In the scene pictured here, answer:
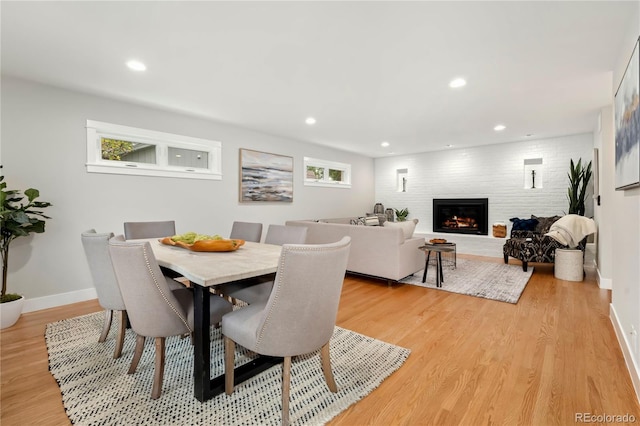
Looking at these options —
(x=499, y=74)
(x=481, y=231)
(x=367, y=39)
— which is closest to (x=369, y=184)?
(x=481, y=231)

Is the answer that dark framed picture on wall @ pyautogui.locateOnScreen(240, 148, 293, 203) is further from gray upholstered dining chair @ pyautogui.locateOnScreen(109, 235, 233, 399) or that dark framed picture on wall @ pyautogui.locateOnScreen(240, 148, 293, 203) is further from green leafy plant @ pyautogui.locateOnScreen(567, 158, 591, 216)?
green leafy plant @ pyautogui.locateOnScreen(567, 158, 591, 216)

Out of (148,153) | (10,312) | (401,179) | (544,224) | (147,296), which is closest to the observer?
(147,296)

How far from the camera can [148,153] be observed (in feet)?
13.0

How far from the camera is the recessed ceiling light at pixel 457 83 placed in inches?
119

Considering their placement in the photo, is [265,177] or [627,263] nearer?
[627,263]

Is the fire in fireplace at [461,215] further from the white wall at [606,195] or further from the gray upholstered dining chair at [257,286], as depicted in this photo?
the gray upholstered dining chair at [257,286]

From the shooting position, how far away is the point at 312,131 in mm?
5258

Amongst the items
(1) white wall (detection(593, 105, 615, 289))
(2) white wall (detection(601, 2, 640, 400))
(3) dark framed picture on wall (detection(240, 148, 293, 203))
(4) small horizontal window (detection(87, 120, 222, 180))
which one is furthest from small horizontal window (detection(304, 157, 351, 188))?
(2) white wall (detection(601, 2, 640, 400))

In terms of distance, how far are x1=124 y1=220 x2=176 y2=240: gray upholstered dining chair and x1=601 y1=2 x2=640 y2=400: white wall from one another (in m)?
3.99

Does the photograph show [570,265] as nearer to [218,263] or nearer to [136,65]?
[218,263]

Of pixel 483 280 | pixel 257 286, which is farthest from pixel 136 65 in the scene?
pixel 483 280

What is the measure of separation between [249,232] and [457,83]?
273cm

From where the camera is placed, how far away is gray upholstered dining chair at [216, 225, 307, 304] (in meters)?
2.28

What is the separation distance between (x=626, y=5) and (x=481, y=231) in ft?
17.3
